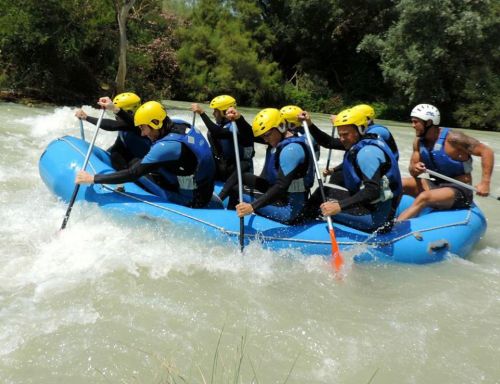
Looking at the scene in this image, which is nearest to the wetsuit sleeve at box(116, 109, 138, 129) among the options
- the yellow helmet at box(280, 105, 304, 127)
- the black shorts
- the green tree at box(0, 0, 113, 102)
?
the yellow helmet at box(280, 105, 304, 127)

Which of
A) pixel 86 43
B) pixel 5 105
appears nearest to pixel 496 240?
pixel 5 105

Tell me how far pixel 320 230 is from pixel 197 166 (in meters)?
1.14

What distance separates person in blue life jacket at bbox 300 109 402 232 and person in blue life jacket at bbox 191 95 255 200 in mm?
1280

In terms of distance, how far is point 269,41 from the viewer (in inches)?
846

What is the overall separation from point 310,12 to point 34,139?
625 inches

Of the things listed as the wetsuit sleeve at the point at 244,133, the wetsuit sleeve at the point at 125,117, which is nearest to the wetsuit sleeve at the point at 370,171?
the wetsuit sleeve at the point at 244,133

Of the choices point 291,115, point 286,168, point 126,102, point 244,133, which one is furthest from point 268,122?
point 126,102

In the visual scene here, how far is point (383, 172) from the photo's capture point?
12.2ft

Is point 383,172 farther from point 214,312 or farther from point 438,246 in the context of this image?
point 214,312

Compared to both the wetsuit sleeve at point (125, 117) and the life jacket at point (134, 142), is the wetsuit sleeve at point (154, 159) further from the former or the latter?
the life jacket at point (134, 142)

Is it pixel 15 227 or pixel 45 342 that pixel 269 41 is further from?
pixel 45 342

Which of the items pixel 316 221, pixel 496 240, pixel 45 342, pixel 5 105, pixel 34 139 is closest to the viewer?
pixel 45 342

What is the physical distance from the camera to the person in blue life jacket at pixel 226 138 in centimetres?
510

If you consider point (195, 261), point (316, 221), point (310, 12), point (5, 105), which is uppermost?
point (310, 12)
